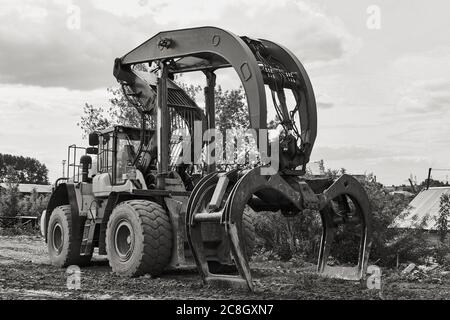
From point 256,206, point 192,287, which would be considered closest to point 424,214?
point 256,206

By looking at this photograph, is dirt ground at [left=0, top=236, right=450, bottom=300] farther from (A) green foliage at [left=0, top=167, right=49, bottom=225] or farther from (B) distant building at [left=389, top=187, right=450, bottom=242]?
(A) green foliage at [left=0, top=167, right=49, bottom=225]

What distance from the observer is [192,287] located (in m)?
9.69

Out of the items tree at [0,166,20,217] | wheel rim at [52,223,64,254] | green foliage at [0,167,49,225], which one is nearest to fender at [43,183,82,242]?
wheel rim at [52,223,64,254]

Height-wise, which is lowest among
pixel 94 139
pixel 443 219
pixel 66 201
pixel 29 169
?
pixel 443 219

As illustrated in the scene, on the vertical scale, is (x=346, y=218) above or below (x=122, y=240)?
above

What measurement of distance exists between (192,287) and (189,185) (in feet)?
11.7

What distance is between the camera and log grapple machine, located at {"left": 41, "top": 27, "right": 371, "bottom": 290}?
9.62 meters

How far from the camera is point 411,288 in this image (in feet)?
32.9

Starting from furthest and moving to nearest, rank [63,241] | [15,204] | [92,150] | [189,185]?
[15,204] < [92,150] < [63,241] < [189,185]

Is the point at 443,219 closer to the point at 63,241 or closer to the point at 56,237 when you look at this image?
the point at 63,241

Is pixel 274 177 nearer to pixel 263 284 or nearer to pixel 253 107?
pixel 253 107

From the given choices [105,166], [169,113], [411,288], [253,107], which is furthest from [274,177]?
[105,166]

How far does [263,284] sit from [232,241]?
176cm
